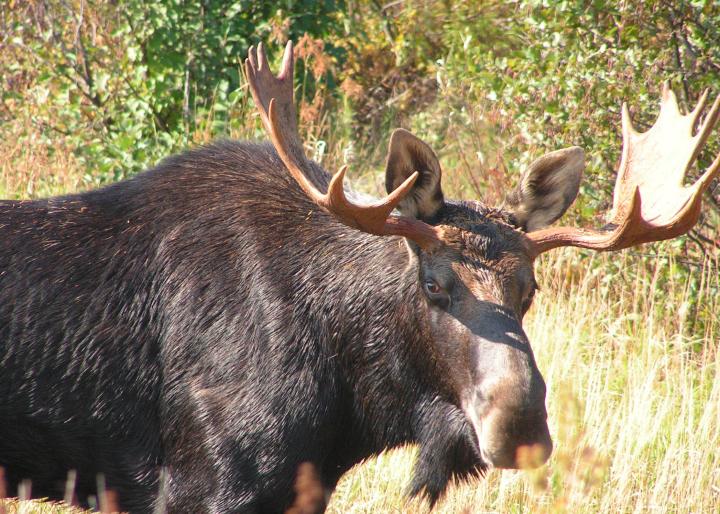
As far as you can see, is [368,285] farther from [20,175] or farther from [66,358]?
[20,175]

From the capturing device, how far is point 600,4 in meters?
6.50

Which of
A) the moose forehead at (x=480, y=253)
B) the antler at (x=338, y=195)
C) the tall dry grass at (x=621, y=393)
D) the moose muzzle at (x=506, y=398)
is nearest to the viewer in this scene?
the moose muzzle at (x=506, y=398)

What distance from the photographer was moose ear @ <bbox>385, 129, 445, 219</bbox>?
392cm

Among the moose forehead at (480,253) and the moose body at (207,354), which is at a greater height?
the moose forehead at (480,253)

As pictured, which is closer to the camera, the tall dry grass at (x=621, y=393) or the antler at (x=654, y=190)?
the antler at (x=654, y=190)

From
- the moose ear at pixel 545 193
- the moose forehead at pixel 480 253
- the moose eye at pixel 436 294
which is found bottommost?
the moose eye at pixel 436 294

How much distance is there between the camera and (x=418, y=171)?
4.00m

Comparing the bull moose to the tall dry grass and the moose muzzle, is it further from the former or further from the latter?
the tall dry grass

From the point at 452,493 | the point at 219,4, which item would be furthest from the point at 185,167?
the point at 219,4

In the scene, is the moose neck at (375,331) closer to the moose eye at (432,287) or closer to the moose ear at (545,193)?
the moose eye at (432,287)

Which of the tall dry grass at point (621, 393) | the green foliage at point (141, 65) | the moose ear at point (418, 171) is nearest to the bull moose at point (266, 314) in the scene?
the moose ear at point (418, 171)

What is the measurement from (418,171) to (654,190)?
937 mm

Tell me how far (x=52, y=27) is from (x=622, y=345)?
17.7 feet

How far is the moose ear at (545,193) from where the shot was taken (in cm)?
415
